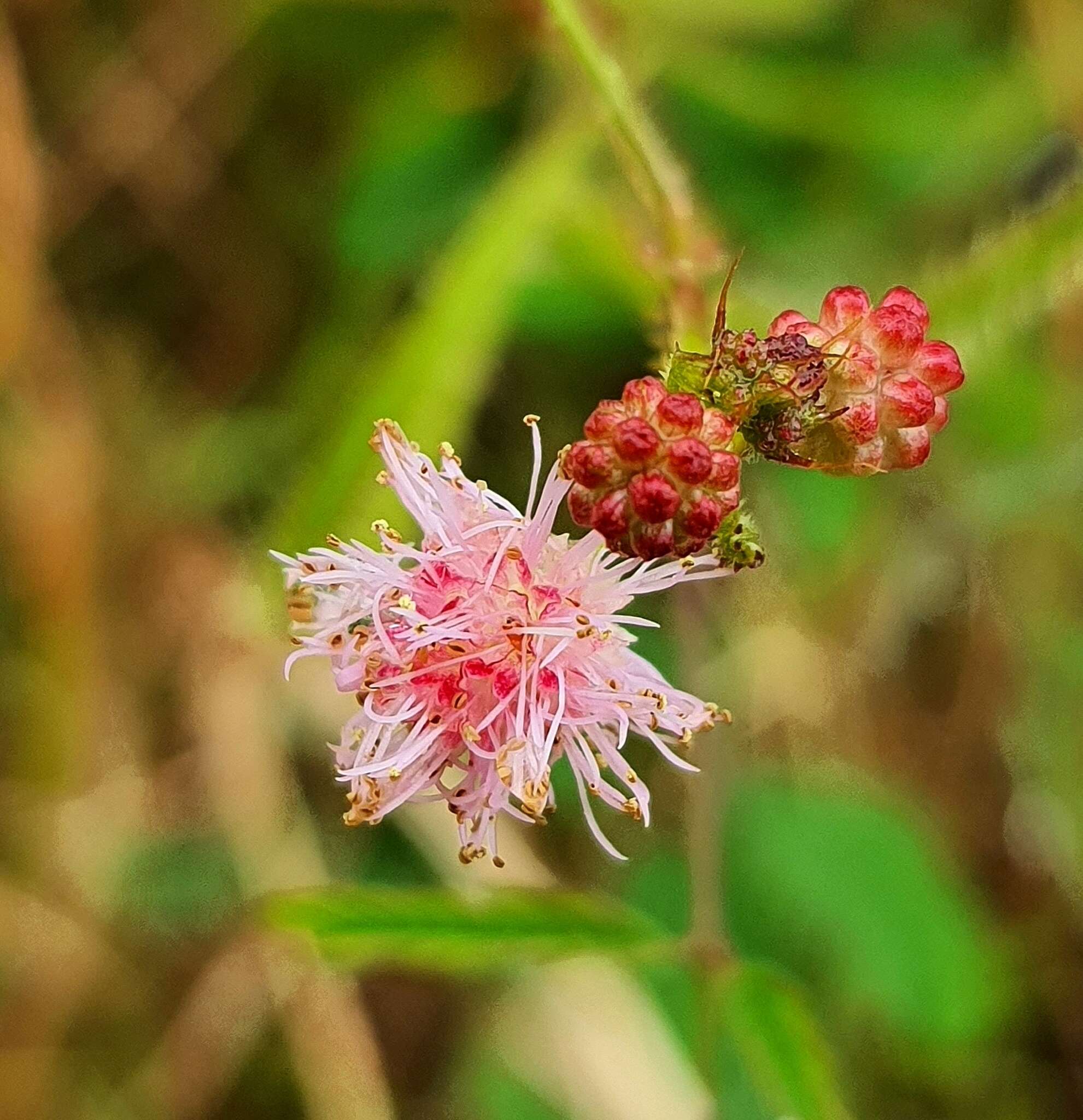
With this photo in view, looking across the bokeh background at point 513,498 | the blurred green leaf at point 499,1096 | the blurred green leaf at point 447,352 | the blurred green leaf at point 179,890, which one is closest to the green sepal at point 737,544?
the blurred green leaf at point 447,352

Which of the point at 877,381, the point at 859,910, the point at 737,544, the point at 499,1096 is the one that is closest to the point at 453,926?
the point at 737,544

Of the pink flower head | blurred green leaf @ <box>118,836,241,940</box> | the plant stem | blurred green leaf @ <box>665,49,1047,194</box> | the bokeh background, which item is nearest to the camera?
the pink flower head

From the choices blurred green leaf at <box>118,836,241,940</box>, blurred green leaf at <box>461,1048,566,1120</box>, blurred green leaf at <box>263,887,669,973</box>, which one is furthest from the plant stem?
blurred green leaf at <box>118,836,241,940</box>

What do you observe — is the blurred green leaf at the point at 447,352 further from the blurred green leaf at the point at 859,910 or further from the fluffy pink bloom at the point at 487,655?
the blurred green leaf at the point at 859,910

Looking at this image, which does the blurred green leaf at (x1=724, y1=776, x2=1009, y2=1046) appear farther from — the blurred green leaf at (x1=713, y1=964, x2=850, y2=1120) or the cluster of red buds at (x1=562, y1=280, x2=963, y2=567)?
the cluster of red buds at (x1=562, y1=280, x2=963, y2=567)

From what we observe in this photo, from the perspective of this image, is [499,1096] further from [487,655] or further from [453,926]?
[487,655]

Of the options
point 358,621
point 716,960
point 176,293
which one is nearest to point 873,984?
point 716,960
